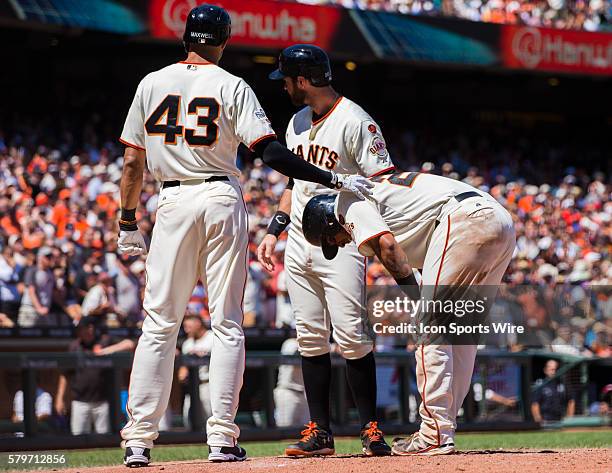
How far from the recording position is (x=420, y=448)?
18.0ft

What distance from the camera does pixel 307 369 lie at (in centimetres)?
601

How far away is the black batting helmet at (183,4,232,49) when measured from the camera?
5.49 meters

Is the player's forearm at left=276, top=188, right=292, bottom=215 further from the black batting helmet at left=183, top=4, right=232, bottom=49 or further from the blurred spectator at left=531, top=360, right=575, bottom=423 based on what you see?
the blurred spectator at left=531, top=360, right=575, bottom=423

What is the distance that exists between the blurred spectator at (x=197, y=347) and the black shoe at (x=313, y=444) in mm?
3878

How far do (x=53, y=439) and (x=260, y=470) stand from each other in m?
4.25

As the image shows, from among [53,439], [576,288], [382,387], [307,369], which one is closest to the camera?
[307,369]

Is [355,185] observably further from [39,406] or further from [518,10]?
[518,10]

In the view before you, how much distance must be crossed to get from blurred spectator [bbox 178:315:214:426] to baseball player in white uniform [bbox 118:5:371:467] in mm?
4275

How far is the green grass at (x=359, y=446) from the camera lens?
769cm

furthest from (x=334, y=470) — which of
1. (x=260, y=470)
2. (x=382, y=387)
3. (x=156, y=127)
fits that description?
(x=382, y=387)

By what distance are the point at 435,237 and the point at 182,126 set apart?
1371 mm

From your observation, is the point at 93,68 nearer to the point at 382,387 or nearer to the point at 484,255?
the point at 382,387

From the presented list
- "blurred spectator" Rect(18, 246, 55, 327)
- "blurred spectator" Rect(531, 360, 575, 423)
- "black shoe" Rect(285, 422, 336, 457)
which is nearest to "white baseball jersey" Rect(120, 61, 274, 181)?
"black shoe" Rect(285, 422, 336, 457)

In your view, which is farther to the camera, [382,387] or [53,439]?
[382,387]
